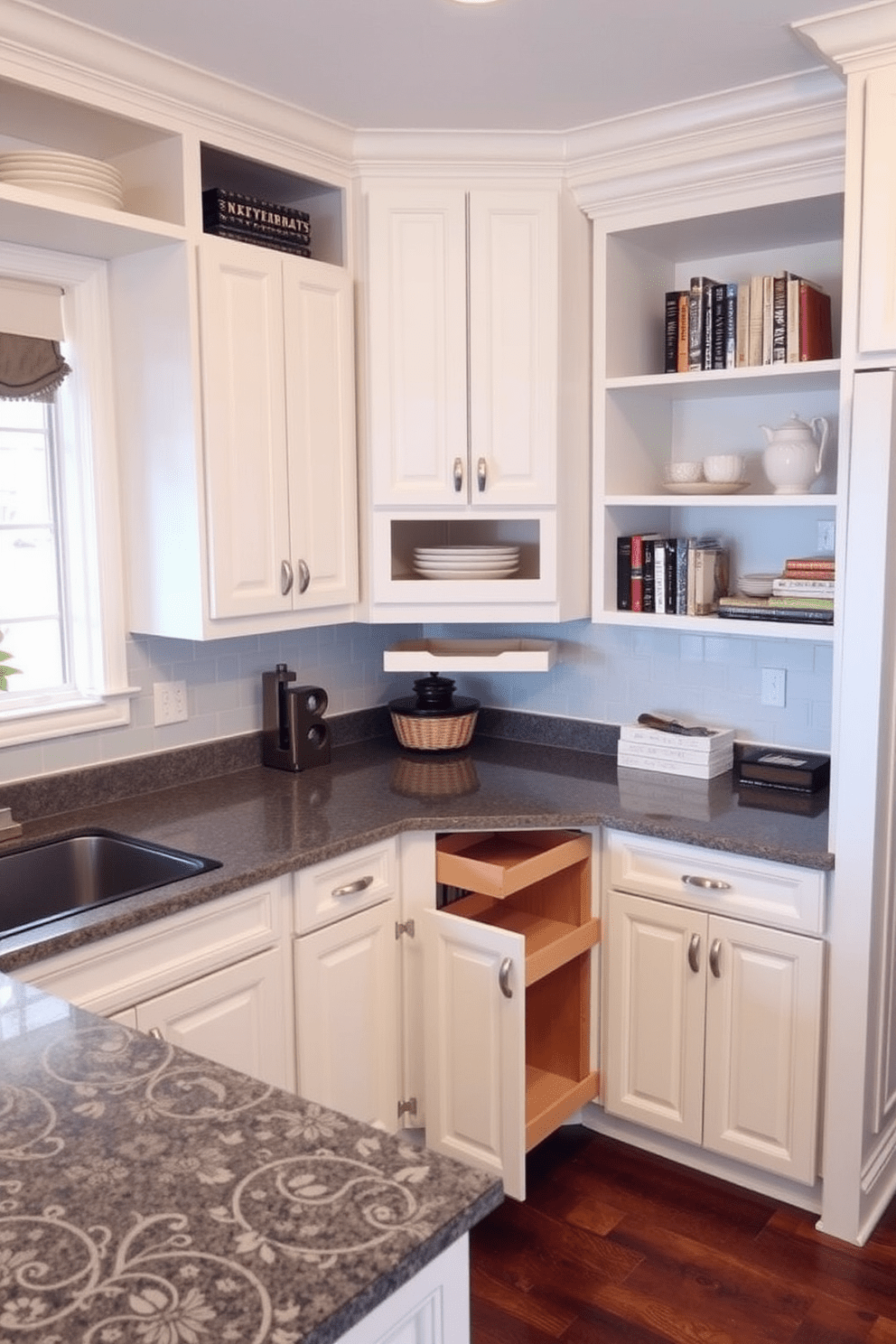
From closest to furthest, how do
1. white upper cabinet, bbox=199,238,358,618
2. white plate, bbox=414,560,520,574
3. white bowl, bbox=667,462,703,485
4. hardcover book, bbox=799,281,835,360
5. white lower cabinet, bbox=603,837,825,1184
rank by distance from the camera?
white lower cabinet, bbox=603,837,825,1184, white upper cabinet, bbox=199,238,358,618, hardcover book, bbox=799,281,835,360, white bowl, bbox=667,462,703,485, white plate, bbox=414,560,520,574

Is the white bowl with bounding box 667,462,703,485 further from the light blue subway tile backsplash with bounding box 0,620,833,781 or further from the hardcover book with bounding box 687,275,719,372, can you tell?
the light blue subway tile backsplash with bounding box 0,620,833,781

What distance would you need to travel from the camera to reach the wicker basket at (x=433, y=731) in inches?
124

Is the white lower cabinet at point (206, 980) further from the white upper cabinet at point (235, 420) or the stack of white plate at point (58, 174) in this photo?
the stack of white plate at point (58, 174)

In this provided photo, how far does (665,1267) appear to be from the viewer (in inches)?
91.3

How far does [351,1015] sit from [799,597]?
1391 mm

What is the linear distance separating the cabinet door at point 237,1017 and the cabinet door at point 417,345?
1.20 metres

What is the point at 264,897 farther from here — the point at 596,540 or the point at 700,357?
the point at 700,357

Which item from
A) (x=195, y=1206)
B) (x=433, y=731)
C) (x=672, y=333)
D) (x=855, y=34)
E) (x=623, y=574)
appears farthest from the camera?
(x=433, y=731)

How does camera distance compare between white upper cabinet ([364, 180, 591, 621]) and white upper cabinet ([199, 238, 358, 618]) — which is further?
white upper cabinet ([364, 180, 591, 621])

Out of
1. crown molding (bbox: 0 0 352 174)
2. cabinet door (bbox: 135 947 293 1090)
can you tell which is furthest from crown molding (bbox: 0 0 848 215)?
cabinet door (bbox: 135 947 293 1090)

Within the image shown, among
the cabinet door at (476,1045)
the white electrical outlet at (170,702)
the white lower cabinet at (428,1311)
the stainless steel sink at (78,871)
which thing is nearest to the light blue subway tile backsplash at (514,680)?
the white electrical outlet at (170,702)

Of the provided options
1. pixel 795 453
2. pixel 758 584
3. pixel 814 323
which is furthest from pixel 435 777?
pixel 814 323

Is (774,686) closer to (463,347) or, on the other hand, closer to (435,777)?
(435,777)

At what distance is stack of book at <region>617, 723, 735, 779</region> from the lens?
2875 mm
